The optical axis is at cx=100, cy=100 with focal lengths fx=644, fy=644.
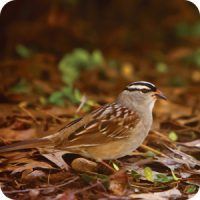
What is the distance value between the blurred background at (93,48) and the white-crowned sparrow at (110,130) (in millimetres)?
431

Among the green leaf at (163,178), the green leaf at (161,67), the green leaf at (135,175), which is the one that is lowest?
the green leaf at (163,178)

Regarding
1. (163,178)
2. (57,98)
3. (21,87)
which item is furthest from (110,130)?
(21,87)

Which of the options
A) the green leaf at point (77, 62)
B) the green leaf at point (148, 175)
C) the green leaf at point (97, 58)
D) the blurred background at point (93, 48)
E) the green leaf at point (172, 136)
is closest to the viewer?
the green leaf at point (148, 175)

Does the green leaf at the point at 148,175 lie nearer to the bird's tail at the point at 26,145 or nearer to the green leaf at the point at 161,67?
the bird's tail at the point at 26,145

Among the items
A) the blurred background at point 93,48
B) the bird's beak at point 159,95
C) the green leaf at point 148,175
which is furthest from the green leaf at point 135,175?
the blurred background at point 93,48

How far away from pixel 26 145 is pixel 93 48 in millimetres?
1386

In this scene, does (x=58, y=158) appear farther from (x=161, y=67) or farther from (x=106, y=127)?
(x=161, y=67)

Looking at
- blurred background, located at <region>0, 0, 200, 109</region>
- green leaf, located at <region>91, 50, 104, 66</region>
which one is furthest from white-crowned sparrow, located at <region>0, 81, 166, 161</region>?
green leaf, located at <region>91, 50, 104, 66</region>

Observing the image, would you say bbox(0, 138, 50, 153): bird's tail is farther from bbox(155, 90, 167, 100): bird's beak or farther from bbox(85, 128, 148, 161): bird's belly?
bbox(155, 90, 167, 100): bird's beak

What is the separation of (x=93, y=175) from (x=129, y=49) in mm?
1576

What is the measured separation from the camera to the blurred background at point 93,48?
302cm

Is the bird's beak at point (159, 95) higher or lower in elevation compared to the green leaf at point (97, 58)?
higher

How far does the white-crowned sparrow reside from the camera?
2162 millimetres

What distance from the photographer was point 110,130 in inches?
86.7
